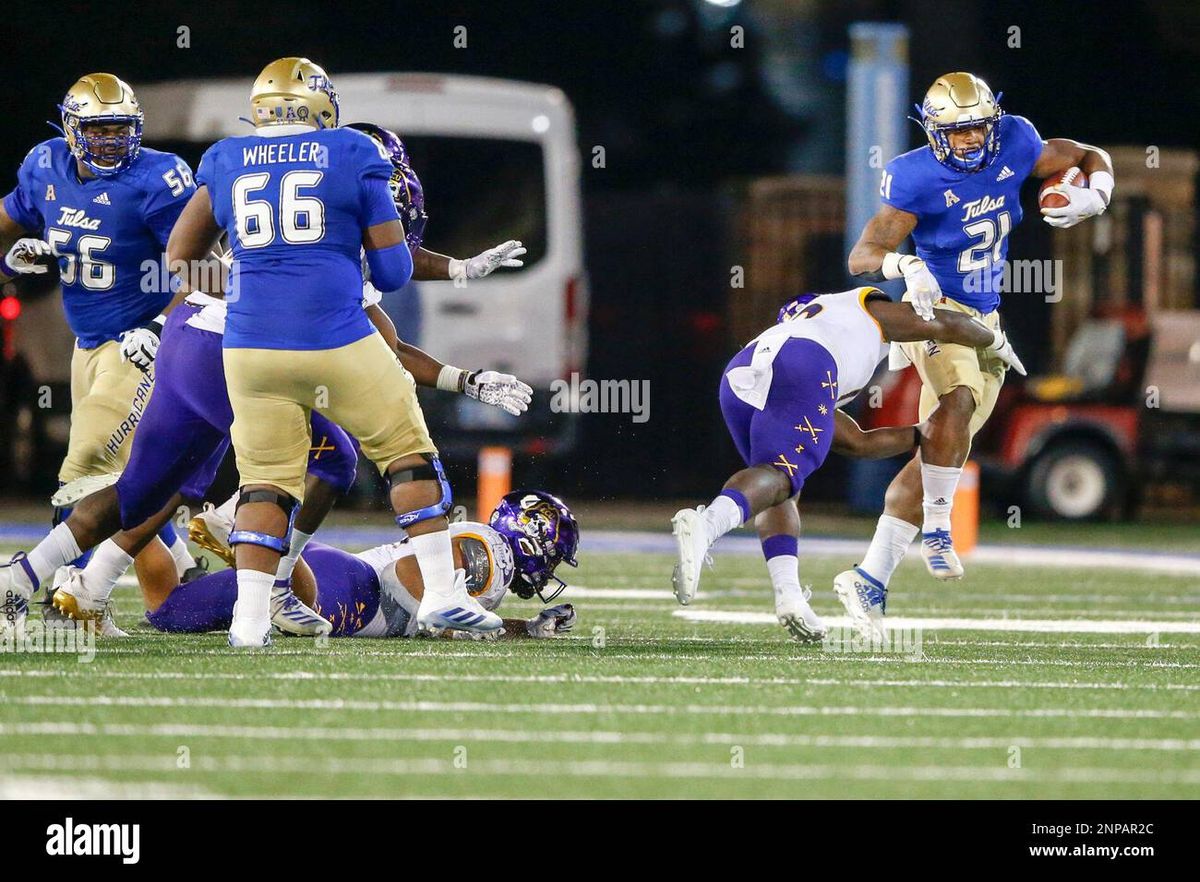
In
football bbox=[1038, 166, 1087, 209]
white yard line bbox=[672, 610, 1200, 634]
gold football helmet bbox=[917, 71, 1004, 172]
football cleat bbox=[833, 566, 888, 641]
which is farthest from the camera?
white yard line bbox=[672, 610, 1200, 634]

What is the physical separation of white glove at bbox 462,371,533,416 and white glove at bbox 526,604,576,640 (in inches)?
28.8

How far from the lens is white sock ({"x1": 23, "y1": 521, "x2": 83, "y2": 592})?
6852 mm

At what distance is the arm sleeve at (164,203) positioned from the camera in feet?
25.4

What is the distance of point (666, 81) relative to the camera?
23.5 meters

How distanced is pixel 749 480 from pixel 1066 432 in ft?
34.5

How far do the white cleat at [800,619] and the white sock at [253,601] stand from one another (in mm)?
1729

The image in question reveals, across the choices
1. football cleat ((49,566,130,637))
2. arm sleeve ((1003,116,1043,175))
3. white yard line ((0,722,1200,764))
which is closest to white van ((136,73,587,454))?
arm sleeve ((1003,116,1043,175))

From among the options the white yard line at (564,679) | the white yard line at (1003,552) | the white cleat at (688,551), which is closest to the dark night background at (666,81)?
the white yard line at (1003,552)

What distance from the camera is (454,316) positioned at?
14883 millimetres

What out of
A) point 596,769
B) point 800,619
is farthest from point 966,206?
point 596,769

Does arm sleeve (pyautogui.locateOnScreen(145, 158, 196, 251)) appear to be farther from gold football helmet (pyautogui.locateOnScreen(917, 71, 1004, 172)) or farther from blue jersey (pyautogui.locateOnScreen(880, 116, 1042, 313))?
gold football helmet (pyautogui.locateOnScreen(917, 71, 1004, 172))

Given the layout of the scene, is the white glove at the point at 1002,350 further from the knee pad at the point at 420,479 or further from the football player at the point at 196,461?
the knee pad at the point at 420,479

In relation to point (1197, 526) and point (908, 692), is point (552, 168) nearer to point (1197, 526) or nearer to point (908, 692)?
point (1197, 526)

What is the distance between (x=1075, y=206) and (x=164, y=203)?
3280 mm
